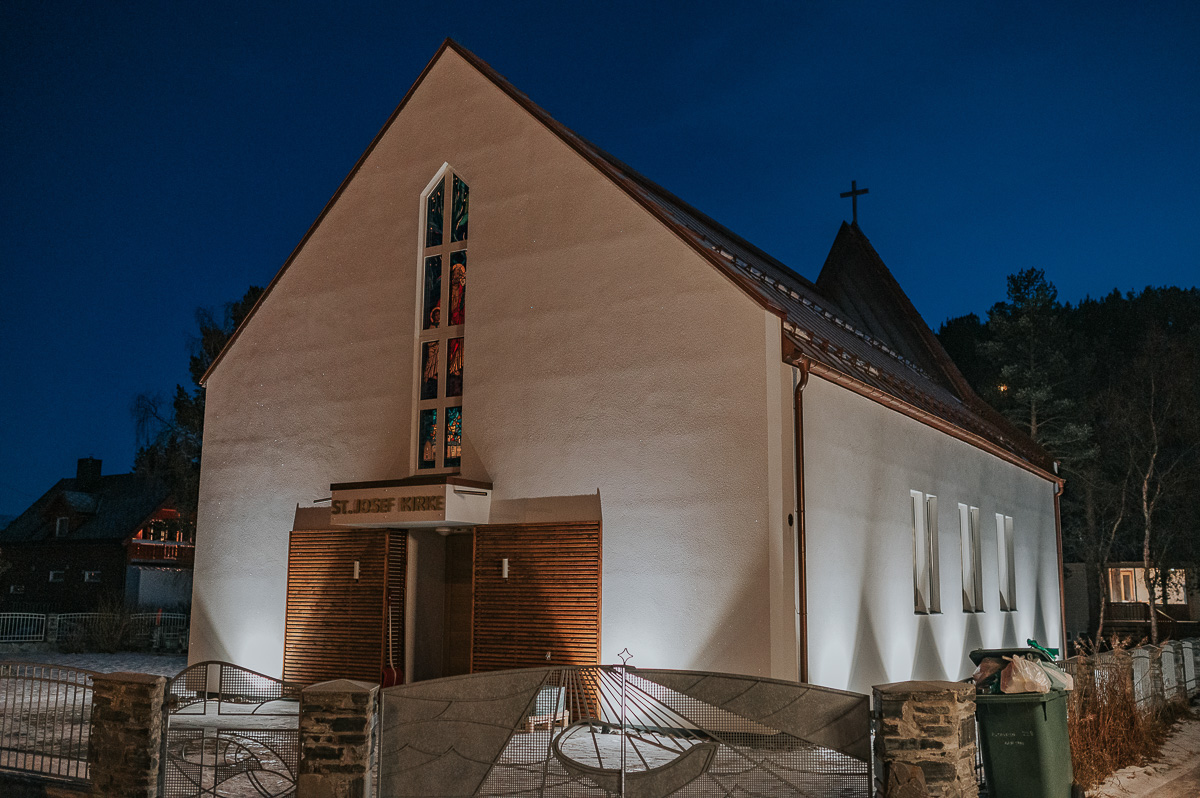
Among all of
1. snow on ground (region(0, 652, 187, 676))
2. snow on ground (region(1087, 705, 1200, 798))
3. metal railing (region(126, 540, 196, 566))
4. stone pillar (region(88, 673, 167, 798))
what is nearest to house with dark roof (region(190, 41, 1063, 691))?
snow on ground (region(1087, 705, 1200, 798))

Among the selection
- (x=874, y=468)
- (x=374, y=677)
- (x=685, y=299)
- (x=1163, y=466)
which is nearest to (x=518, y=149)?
(x=685, y=299)

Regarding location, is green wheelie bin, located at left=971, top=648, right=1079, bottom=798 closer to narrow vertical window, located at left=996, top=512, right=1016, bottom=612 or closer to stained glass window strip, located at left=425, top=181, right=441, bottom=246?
stained glass window strip, located at left=425, top=181, right=441, bottom=246

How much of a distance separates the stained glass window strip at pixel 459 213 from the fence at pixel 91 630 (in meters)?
15.9

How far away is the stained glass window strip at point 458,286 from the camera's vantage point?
15.4 m

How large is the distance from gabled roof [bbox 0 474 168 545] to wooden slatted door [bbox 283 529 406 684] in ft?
88.0

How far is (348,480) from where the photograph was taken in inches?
618

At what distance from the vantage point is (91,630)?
84.8ft

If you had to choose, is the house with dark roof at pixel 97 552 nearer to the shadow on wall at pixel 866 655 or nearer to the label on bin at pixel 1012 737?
the shadow on wall at pixel 866 655

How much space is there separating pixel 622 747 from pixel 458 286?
30.9ft

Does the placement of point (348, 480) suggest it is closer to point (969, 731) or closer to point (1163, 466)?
point (969, 731)

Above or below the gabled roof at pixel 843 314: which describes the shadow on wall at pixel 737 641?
below

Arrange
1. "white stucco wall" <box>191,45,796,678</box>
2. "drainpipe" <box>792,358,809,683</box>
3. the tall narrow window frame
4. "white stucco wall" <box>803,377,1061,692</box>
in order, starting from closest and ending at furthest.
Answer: "drainpipe" <box>792,358,809,683</box>, "white stucco wall" <box>191,45,796,678</box>, "white stucco wall" <box>803,377,1061,692</box>, the tall narrow window frame

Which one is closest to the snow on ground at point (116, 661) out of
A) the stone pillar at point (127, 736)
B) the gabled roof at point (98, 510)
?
the stone pillar at point (127, 736)

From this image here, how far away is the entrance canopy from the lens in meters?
13.4
